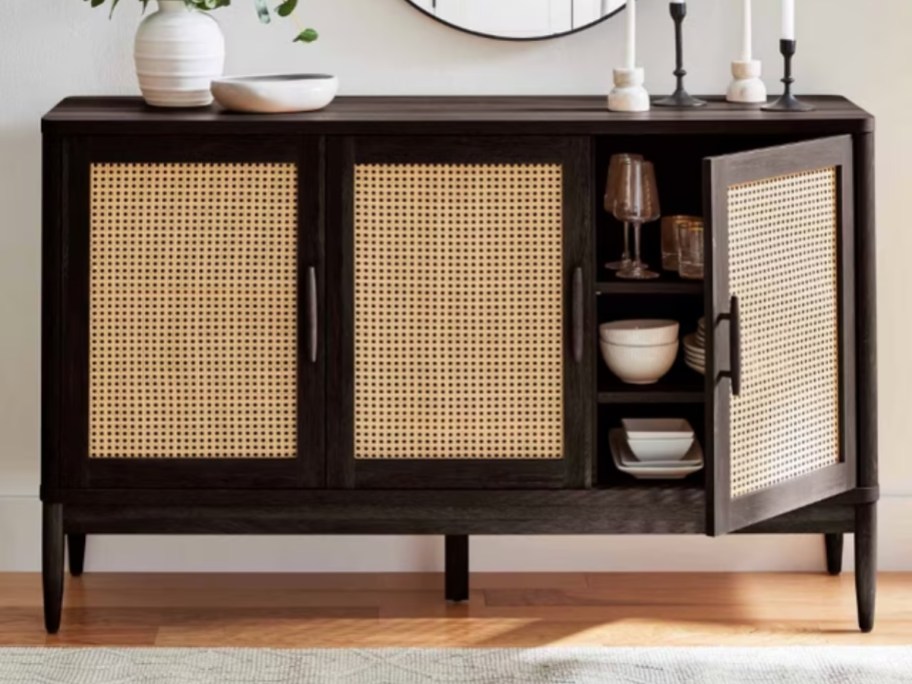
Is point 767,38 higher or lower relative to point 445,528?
higher

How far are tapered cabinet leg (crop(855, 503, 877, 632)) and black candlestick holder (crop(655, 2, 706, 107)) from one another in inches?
30.9

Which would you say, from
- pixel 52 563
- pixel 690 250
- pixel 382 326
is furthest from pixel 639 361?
pixel 52 563

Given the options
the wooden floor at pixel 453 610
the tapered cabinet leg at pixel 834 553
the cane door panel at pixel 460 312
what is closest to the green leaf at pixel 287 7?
the cane door panel at pixel 460 312

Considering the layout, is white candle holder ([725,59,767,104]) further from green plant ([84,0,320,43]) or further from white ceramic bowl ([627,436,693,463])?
green plant ([84,0,320,43])

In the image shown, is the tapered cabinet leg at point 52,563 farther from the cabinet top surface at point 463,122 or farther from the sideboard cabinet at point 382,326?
the cabinet top surface at point 463,122

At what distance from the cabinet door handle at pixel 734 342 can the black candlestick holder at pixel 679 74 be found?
535 millimetres

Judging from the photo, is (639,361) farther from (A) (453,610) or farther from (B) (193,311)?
(B) (193,311)

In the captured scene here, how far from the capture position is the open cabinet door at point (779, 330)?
2.79 meters

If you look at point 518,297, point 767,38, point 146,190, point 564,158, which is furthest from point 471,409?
point 767,38

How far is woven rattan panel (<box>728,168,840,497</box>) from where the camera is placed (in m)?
2.86

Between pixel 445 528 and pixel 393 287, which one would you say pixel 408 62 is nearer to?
pixel 393 287

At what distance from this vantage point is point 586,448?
308 cm

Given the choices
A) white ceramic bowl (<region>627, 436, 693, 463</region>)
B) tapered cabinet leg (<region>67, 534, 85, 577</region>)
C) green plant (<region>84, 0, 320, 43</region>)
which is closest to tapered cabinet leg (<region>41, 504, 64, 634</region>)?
tapered cabinet leg (<region>67, 534, 85, 577</region>)

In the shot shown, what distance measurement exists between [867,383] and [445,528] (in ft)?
2.56
